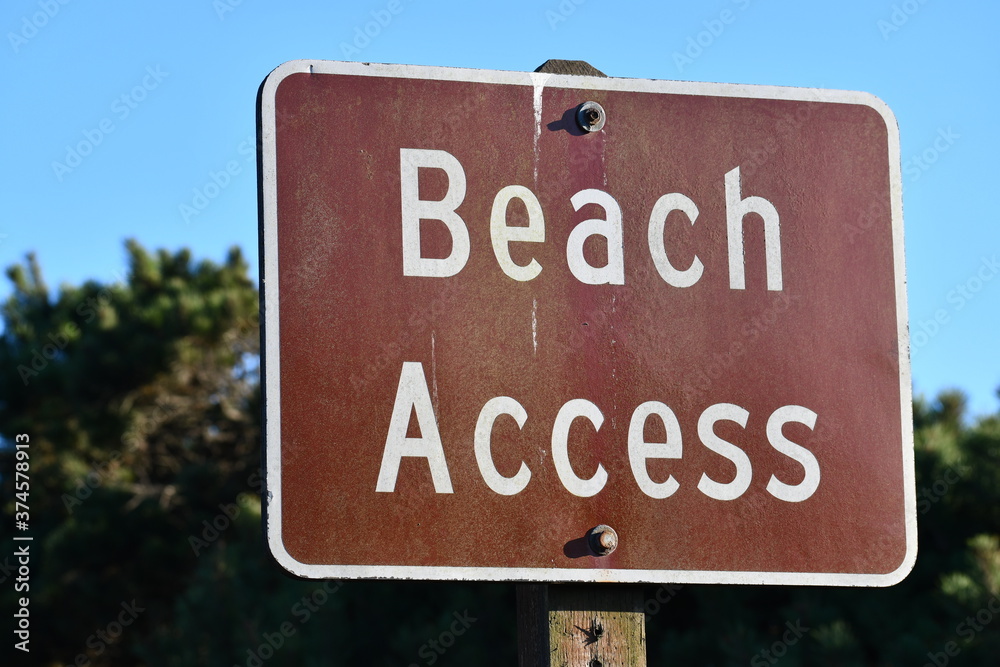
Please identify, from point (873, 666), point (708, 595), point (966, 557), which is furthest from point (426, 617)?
point (966, 557)

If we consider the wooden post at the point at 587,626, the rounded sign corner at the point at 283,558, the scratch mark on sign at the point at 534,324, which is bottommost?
the wooden post at the point at 587,626

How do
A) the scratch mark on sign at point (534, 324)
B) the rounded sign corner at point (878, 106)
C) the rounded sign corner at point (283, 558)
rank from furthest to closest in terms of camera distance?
the rounded sign corner at point (878, 106)
the scratch mark on sign at point (534, 324)
the rounded sign corner at point (283, 558)

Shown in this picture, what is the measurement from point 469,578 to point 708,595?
3.94m

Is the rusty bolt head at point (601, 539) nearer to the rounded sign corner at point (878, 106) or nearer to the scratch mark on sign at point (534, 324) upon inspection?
the scratch mark on sign at point (534, 324)

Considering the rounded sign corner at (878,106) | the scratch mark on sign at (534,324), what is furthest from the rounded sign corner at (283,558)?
the rounded sign corner at (878,106)

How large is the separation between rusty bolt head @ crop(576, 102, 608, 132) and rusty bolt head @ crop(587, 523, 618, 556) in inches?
19.3

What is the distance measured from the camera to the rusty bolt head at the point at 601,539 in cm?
132

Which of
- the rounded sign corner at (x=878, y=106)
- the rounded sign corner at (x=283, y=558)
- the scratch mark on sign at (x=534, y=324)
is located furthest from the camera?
the rounded sign corner at (x=878, y=106)

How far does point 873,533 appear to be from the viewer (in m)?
1.41

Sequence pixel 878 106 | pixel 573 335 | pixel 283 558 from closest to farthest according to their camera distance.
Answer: pixel 283 558, pixel 573 335, pixel 878 106

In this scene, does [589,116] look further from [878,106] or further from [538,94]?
[878,106]

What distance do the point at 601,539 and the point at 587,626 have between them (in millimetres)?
108

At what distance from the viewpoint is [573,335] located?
54.6 inches

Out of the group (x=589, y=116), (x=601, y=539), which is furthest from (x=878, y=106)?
(x=601, y=539)
